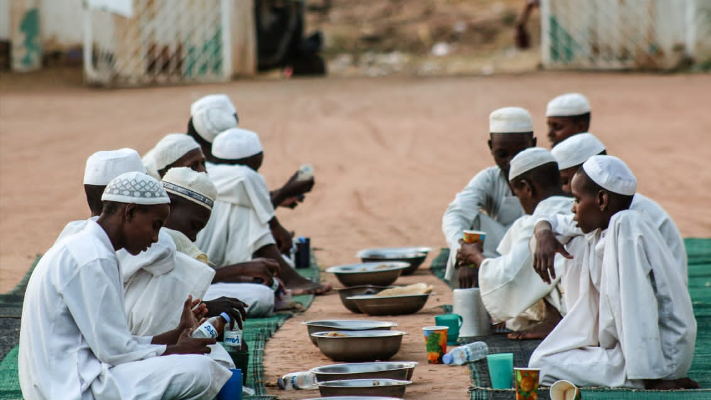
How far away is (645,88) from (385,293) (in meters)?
14.0

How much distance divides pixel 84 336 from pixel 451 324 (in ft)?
8.15

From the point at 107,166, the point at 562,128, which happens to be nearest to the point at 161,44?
the point at 562,128

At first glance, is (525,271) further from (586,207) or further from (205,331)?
(205,331)

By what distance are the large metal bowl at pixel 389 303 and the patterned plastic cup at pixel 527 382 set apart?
7.74 feet

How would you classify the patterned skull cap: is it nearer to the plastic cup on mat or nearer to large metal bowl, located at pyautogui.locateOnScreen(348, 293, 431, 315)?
the plastic cup on mat

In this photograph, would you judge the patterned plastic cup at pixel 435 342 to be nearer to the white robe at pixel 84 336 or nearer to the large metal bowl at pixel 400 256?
the white robe at pixel 84 336

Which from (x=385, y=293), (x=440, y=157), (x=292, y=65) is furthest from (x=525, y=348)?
(x=292, y=65)

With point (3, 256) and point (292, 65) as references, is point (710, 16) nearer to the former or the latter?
point (292, 65)

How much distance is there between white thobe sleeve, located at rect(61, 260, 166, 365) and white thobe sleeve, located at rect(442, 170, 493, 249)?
342cm

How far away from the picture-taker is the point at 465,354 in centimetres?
525

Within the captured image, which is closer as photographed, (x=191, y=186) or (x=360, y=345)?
(x=191, y=186)

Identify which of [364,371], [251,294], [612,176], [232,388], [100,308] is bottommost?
[251,294]

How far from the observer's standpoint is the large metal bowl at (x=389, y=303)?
668 centimetres

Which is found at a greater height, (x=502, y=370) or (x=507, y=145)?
(x=507, y=145)
